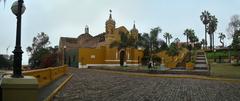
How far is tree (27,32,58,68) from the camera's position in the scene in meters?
65.6

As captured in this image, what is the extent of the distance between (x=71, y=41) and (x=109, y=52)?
29.7 m

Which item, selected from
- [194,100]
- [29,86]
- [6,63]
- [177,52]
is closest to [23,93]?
[29,86]

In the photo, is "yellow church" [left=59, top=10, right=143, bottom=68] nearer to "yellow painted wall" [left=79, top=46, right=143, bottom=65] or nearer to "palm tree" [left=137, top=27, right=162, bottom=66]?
"yellow painted wall" [left=79, top=46, right=143, bottom=65]

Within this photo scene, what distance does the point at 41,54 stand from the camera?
238ft

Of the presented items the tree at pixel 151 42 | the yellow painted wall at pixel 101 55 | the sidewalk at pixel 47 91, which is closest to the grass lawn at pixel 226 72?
the sidewalk at pixel 47 91

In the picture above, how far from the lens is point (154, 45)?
67.7m

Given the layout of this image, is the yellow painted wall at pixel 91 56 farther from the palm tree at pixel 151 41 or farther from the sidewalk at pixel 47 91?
the sidewalk at pixel 47 91

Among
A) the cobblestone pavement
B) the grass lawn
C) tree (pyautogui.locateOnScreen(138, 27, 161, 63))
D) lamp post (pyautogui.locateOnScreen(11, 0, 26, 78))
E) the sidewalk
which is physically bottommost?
the cobblestone pavement

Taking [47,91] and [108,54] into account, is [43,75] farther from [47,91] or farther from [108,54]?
[108,54]

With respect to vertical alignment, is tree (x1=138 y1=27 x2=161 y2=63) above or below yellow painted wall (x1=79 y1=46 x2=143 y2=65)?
above

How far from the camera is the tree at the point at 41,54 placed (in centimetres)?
6556

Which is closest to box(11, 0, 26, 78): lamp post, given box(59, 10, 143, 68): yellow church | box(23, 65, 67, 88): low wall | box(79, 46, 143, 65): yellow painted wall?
box(23, 65, 67, 88): low wall

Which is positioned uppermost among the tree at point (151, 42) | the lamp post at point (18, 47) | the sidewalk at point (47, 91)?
the tree at point (151, 42)

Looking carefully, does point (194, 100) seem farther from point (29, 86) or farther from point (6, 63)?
point (6, 63)
